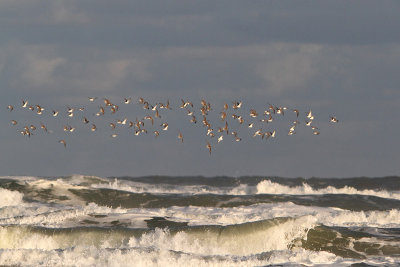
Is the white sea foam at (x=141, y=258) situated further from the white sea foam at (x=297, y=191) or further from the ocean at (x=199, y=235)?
the white sea foam at (x=297, y=191)

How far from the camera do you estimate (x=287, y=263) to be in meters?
24.8

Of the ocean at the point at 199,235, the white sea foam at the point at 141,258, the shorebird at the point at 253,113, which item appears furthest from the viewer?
the shorebird at the point at 253,113

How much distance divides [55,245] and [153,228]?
11.0 ft

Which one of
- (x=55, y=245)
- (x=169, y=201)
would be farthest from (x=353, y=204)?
(x=55, y=245)

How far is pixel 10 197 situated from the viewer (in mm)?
46250

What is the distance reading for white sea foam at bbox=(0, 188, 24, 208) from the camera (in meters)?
45.3

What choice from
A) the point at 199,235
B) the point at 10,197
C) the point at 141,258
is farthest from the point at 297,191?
the point at 141,258

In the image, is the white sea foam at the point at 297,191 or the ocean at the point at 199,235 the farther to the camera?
the white sea foam at the point at 297,191

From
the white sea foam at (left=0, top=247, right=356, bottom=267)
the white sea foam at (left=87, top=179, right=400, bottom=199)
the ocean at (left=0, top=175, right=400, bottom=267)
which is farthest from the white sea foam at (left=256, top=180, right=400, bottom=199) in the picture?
the white sea foam at (left=0, top=247, right=356, bottom=267)

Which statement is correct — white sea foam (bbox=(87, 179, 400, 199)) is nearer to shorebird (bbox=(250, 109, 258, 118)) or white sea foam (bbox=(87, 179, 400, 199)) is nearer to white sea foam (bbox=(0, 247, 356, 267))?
shorebird (bbox=(250, 109, 258, 118))

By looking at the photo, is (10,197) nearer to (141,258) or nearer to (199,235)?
(199,235)

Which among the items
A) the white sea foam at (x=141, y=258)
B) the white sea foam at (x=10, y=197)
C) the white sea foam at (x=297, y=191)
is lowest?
the white sea foam at (x=141, y=258)

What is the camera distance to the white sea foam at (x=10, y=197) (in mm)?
45344

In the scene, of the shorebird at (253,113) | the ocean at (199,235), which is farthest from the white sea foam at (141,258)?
the shorebird at (253,113)
